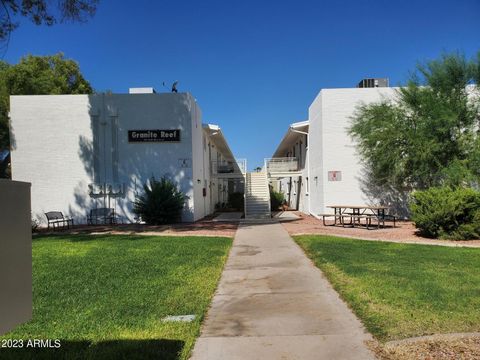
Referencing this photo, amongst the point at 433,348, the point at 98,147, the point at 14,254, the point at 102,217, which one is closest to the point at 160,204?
the point at 102,217

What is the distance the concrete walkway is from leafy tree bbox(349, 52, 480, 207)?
34.1 ft

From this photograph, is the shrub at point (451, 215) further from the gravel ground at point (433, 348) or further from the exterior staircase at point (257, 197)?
the exterior staircase at point (257, 197)

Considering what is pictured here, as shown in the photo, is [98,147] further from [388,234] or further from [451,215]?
[451,215]

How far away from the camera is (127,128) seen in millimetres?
20141

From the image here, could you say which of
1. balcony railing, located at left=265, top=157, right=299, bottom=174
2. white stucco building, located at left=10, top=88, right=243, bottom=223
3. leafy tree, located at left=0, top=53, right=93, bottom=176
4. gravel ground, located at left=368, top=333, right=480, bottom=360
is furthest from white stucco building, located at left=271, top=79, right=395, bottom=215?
leafy tree, located at left=0, top=53, right=93, bottom=176

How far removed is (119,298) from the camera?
6.03 m

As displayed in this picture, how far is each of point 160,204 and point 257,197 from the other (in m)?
8.57

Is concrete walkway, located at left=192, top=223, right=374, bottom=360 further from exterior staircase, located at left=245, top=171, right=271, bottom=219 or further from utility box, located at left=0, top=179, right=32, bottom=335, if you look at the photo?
exterior staircase, located at left=245, top=171, right=271, bottom=219

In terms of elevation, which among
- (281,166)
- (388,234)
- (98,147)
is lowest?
(388,234)

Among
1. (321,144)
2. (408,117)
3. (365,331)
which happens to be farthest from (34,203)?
(365,331)

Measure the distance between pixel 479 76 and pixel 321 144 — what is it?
22.8 ft

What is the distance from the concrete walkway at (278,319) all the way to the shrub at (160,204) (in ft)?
34.8

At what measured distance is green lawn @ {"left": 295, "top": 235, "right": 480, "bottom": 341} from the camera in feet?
15.4

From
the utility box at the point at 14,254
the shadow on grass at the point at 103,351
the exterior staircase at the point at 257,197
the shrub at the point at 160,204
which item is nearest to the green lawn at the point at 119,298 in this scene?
the shadow on grass at the point at 103,351
